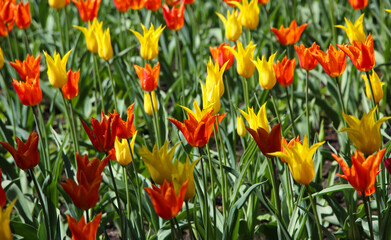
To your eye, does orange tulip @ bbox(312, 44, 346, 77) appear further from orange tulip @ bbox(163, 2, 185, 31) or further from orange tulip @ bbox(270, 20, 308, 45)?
orange tulip @ bbox(163, 2, 185, 31)

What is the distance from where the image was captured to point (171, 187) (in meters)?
1.36

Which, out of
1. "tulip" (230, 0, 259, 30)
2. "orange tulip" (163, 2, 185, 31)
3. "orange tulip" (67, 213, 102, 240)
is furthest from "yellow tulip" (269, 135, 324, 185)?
"orange tulip" (163, 2, 185, 31)

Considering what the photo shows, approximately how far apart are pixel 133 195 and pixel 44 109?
2.19 m

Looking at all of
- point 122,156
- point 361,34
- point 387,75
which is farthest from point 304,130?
point 122,156

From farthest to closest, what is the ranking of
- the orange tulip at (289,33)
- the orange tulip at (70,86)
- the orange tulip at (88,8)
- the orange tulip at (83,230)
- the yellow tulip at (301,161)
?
the orange tulip at (88,8), the orange tulip at (289,33), the orange tulip at (70,86), the yellow tulip at (301,161), the orange tulip at (83,230)

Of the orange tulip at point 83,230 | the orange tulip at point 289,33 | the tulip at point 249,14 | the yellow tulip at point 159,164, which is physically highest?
the tulip at point 249,14

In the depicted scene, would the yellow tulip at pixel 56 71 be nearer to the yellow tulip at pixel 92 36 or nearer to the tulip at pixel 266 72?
the yellow tulip at pixel 92 36

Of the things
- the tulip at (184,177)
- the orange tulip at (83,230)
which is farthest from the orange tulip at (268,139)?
the orange tulip at (83,230)

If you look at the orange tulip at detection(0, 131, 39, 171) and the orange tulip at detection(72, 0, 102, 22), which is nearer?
the orange tulip at detection(0, 131, 39, 171)

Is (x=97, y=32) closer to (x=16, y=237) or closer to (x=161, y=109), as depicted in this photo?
(x=161, y=109)

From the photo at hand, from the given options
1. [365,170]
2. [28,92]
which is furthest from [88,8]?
[365,170]

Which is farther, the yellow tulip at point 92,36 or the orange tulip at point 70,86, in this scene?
the yellow tulip at point 92,36

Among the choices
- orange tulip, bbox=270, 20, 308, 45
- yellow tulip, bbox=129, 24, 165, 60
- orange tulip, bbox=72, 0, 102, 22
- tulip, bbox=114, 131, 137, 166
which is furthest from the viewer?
orange tulip, bbox=72, 0, 102, 22

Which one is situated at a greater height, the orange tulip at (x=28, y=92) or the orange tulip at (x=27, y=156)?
the orange tulip at (x=28, y=92)
